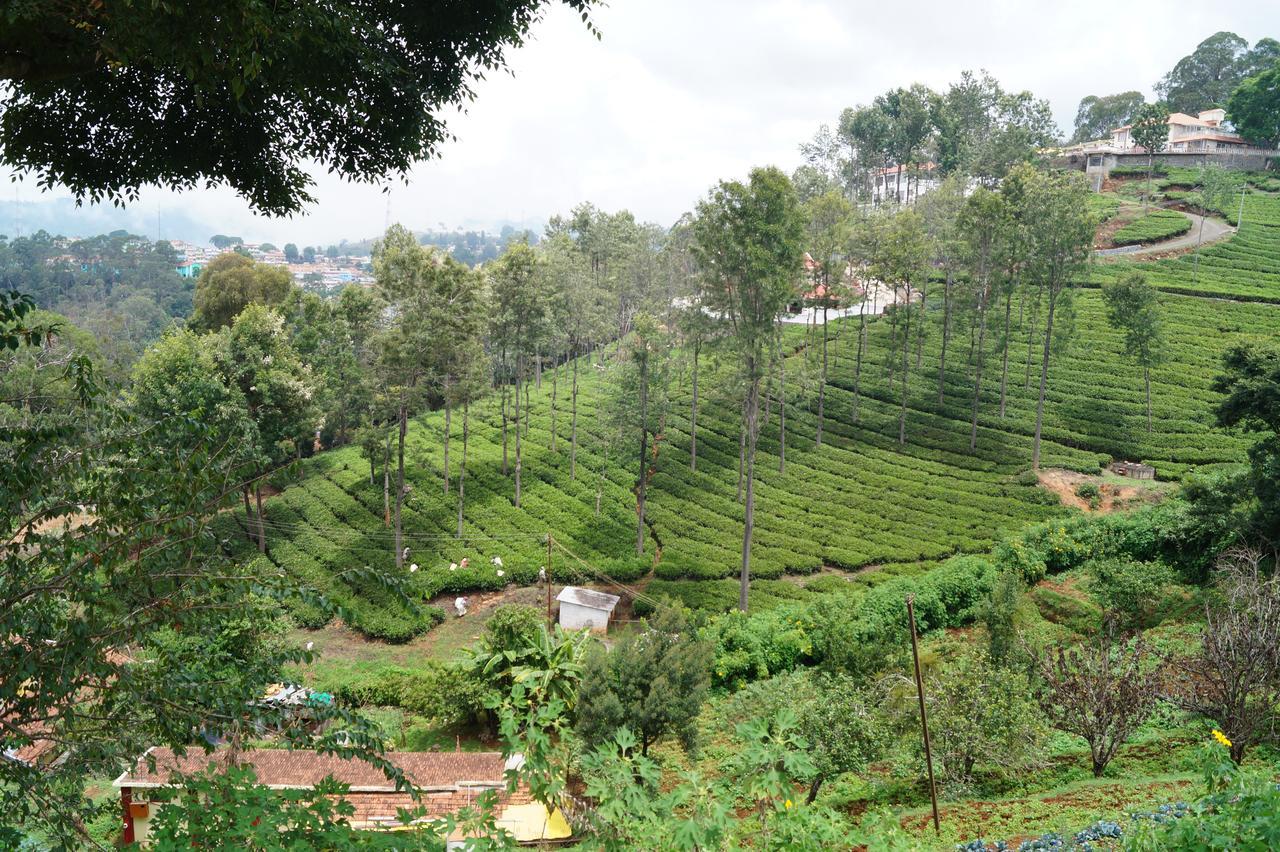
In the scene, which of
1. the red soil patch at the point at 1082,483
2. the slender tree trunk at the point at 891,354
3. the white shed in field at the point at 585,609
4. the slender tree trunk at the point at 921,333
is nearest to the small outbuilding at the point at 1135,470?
the red soil patch at the point at 1082,483

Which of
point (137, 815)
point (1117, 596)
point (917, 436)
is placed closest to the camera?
point (137, 815)

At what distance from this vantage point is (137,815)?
13.1 metres

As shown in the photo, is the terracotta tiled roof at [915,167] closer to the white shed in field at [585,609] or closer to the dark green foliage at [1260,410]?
the dark green foliage at [1260,410]

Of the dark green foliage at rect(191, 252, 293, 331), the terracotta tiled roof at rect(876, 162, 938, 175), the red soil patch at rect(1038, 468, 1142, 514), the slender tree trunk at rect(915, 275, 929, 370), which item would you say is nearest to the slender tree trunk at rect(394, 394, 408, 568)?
the dark green foliage at rect(191, 252, 293, 331)

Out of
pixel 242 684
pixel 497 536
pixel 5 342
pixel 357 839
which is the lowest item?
pixel 497 536

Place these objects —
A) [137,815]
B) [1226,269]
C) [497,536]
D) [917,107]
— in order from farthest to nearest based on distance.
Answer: [917,107] → [1226,269] → [497,536] → [137,815]

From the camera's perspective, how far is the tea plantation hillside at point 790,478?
25781 millimetres

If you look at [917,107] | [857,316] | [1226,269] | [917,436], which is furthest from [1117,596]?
[917,107]

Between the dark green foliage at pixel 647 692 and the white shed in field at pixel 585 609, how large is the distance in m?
7.98

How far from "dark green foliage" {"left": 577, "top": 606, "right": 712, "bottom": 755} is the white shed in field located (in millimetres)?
7983

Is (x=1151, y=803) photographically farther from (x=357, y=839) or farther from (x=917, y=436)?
(x=917, y=436)

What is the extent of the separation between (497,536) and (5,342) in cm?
2273

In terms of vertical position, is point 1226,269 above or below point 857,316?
above

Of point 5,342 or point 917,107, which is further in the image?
point 917,107
